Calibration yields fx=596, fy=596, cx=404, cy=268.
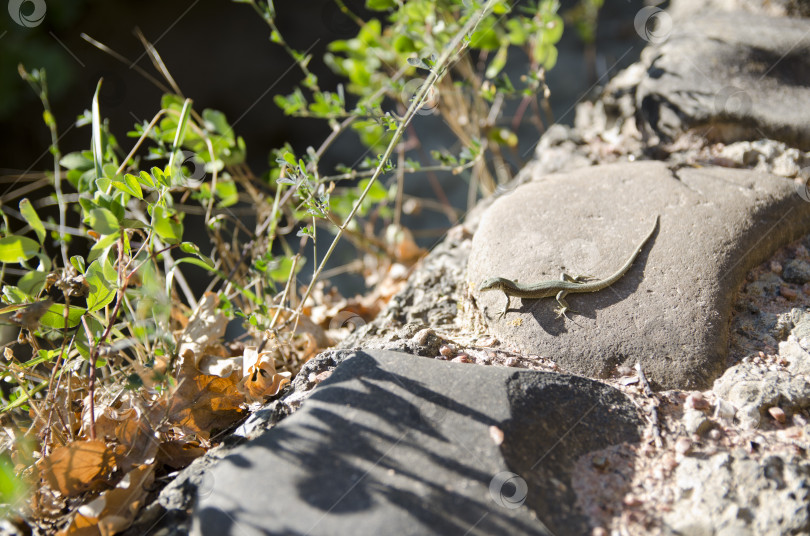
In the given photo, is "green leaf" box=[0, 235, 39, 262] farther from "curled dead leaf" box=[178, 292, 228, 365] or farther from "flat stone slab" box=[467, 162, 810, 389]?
"flat stone slab" box=[467, 162, 810, 389]

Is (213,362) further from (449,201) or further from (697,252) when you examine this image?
(449,201)

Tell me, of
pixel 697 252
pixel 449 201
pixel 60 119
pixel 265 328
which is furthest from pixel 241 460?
pixel 60 119

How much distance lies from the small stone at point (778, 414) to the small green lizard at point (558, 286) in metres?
0.76

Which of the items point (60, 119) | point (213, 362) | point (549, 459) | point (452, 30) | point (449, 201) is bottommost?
point (449, 201)

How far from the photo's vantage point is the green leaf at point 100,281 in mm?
2141

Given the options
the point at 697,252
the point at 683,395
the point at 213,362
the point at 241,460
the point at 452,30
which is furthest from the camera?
the point at 452,30

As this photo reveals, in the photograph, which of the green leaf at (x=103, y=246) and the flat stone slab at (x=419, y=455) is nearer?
the flat stone slab at (x=419, y=455)

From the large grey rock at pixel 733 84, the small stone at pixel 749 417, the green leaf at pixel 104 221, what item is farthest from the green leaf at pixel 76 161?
the large grey rock at pixel 733 84

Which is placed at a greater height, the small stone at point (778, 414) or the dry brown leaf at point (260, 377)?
the dry brown leaf at point (260, 377)

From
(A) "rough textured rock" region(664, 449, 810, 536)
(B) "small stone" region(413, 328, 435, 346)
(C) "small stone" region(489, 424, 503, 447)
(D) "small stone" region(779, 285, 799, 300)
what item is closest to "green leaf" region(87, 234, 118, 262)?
(B) "small stone" region(413, 328, 435, 346)

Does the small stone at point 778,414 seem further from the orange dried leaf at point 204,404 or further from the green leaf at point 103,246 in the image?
the green leaf at point 103,246

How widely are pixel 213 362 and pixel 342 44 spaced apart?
2458mm

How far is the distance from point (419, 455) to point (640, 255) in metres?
1.42

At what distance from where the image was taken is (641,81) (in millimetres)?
3850
